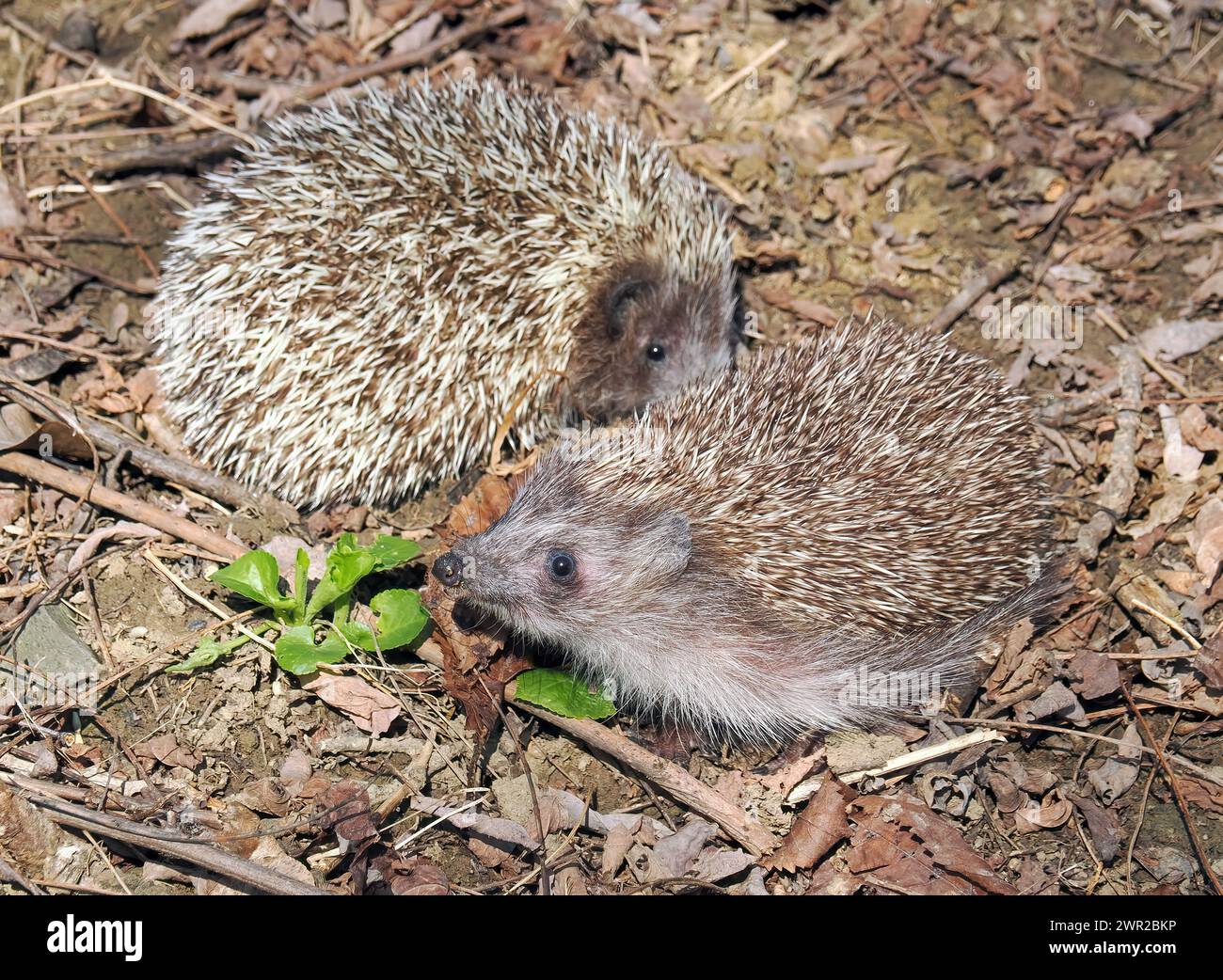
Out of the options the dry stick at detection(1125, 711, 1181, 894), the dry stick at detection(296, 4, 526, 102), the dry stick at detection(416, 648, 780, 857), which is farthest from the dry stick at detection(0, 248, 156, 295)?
the dry stick at detection(1125, 711, 1181, 894)

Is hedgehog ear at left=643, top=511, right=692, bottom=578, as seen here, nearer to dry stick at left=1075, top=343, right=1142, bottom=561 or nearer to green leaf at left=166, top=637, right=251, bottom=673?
green leaf at left=166, top=637, right=251, bottom=673

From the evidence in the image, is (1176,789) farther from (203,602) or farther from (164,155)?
(164,155)

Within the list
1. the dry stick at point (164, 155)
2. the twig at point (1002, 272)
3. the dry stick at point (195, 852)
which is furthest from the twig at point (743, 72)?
the dry stick at point (195, 852)

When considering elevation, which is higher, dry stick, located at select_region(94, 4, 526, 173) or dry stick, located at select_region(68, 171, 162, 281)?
dry stick, located at select_region(94, 4, 526, 173)

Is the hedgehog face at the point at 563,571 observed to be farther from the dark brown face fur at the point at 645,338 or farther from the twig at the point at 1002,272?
the twig at the point at 1002,272
